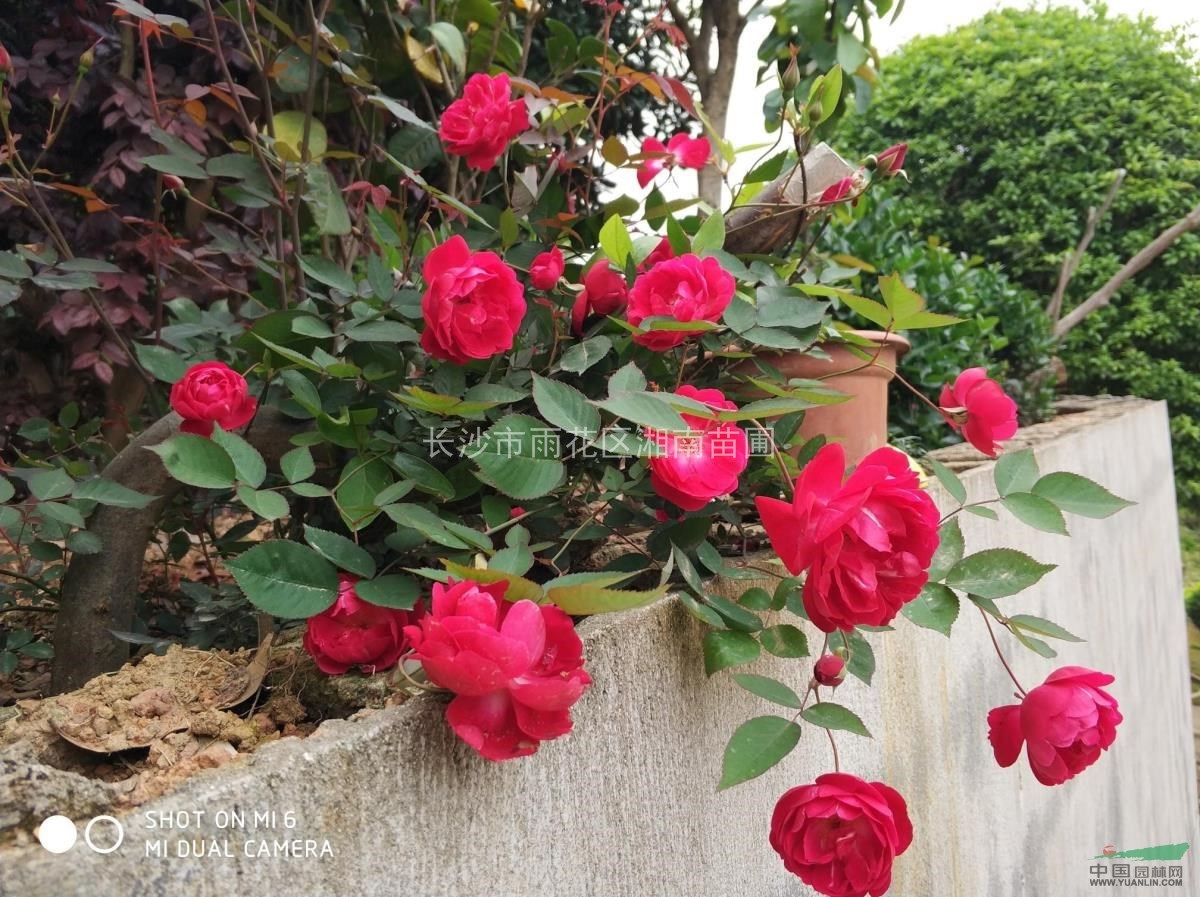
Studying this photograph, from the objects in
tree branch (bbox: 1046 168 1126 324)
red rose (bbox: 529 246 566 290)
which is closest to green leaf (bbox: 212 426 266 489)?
red rose (bbox: 529 246 566 290)

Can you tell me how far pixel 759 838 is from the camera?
0.99 metres

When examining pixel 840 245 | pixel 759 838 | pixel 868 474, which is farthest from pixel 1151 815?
pixel 868 474

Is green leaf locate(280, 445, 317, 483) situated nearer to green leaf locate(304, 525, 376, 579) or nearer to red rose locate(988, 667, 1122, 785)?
green leaf locate(304, 525, 376, 579)

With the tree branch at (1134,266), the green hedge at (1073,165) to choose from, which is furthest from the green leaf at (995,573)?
the green hedge at (1073,165)

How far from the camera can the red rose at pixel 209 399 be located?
0.79 metres

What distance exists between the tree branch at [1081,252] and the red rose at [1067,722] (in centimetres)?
447

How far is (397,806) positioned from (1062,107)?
6067 mm

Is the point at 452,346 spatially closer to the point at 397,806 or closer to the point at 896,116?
the point at 397,806

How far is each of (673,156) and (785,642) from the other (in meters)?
0.90

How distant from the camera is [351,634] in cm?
71

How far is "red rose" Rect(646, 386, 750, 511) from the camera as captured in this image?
0.72m

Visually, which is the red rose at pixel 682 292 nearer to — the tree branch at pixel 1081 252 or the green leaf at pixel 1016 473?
the green leaf at pixel 1016 473

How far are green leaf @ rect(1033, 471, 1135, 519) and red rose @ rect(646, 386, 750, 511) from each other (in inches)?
15.2

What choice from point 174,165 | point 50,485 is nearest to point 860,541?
point 50,485
